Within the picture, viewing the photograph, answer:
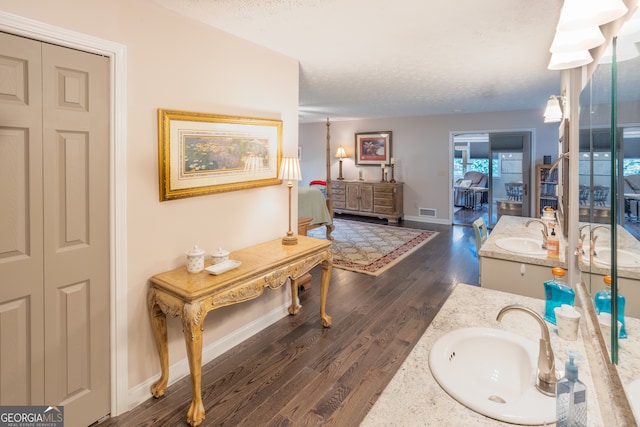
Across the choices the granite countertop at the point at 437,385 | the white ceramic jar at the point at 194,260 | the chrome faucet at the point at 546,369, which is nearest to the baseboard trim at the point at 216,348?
the white ceramic jar at the point at 194,260

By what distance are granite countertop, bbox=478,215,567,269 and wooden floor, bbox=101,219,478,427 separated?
894 millimetres

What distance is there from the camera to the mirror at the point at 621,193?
2.77 feet

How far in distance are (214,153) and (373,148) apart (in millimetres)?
6285

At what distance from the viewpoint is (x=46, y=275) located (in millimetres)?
1691

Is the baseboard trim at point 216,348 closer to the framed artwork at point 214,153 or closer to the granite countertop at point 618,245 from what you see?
the framed artwork at point 214,153

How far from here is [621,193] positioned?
0.94m

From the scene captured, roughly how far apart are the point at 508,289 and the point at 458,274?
1.90 m

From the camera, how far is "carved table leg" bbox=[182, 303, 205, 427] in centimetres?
187

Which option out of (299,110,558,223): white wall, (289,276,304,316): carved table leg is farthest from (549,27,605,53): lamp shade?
(299,110,558,223): white wall

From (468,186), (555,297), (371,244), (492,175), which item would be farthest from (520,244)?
(468,186)

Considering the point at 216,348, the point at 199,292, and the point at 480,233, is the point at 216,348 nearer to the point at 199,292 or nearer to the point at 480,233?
the point at 199,292

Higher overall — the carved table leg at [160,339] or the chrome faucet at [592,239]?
the chrome faucet at [592,239]

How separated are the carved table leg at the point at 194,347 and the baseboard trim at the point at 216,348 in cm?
39

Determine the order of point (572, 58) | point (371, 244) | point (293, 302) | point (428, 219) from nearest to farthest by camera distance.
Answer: point (572, 58)
point (293, 302)
point (371, 244)
point (428, 219)
